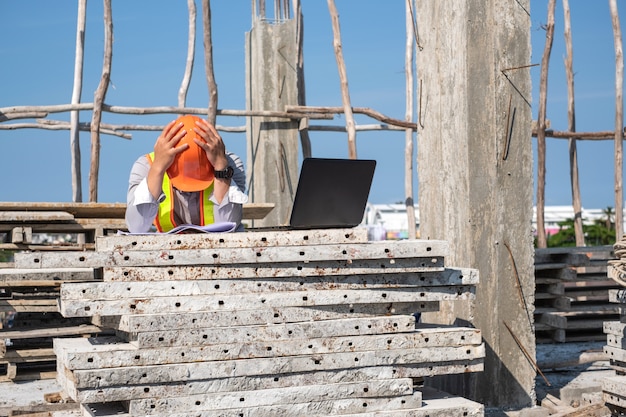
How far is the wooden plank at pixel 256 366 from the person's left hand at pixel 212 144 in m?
1.19

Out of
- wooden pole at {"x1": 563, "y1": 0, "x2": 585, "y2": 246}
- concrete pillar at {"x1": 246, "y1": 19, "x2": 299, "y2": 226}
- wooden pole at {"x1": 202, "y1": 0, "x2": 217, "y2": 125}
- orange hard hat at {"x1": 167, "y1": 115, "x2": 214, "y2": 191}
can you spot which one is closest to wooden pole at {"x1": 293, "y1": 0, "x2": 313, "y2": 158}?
concrete pillar at {"x1": 246, "y1": 19, "x2": 299, "y2": 226}

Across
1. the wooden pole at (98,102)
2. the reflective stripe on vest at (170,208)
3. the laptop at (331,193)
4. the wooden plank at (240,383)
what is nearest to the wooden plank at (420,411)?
the wooden plank at (240,383)

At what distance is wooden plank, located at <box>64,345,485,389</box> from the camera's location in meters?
4.56

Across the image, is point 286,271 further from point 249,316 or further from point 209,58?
point 209,58

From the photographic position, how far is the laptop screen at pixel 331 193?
197 inches

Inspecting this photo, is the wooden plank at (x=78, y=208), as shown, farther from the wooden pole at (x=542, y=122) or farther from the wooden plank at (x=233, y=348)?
the wooden pole at (x=542, y=122)

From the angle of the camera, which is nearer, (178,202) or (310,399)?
(310,399)

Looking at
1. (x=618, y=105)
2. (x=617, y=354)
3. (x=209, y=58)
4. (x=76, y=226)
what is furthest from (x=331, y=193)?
(x=618, y=105)

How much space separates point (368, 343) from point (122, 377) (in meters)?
1.24

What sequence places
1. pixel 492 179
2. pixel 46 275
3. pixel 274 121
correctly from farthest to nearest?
pixel 274 121 → pixel 46 275 → pixel 492 179

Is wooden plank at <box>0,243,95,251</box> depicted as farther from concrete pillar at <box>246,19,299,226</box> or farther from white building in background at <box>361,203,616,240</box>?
white building in background at <box>361,203,616,240</box>

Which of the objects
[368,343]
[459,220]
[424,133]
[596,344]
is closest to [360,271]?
[368,343]

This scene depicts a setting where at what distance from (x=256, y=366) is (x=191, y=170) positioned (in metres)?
1.23

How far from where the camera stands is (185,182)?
5.41 metres
